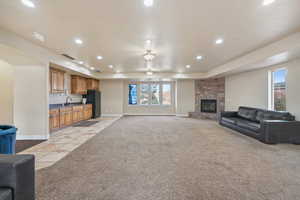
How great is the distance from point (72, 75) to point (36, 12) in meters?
5.11

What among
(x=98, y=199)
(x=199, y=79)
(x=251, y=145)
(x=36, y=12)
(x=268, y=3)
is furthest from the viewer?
(x=199, y=79)

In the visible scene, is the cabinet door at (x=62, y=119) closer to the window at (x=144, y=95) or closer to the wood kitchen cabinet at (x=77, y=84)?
the wood kitchen cabinet at (x=77, y=84)

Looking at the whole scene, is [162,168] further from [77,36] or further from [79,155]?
[77,36]

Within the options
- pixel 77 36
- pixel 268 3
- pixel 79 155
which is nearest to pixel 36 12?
pixel 77 36

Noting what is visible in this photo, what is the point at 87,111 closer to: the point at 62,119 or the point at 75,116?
the point at 75,116

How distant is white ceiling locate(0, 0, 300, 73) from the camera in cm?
226

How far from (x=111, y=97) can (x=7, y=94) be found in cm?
551

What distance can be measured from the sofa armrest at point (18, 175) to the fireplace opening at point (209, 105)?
9062 millimetres

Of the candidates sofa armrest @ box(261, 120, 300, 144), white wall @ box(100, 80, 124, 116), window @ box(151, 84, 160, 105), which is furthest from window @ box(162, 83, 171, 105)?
sofa armrest @ box(261, 120, 300, 144)

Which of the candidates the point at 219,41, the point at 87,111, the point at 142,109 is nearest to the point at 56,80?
the point at 87,111

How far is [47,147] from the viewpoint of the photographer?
3643 millimetres

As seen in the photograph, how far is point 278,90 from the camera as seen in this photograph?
521 centimetres

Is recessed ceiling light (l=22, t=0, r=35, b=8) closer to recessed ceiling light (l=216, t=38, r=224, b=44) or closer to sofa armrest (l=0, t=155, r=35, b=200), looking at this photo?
sofa armrest (l=0, t=155, r=35, b=200)

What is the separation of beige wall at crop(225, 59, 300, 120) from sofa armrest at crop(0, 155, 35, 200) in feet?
21.7
